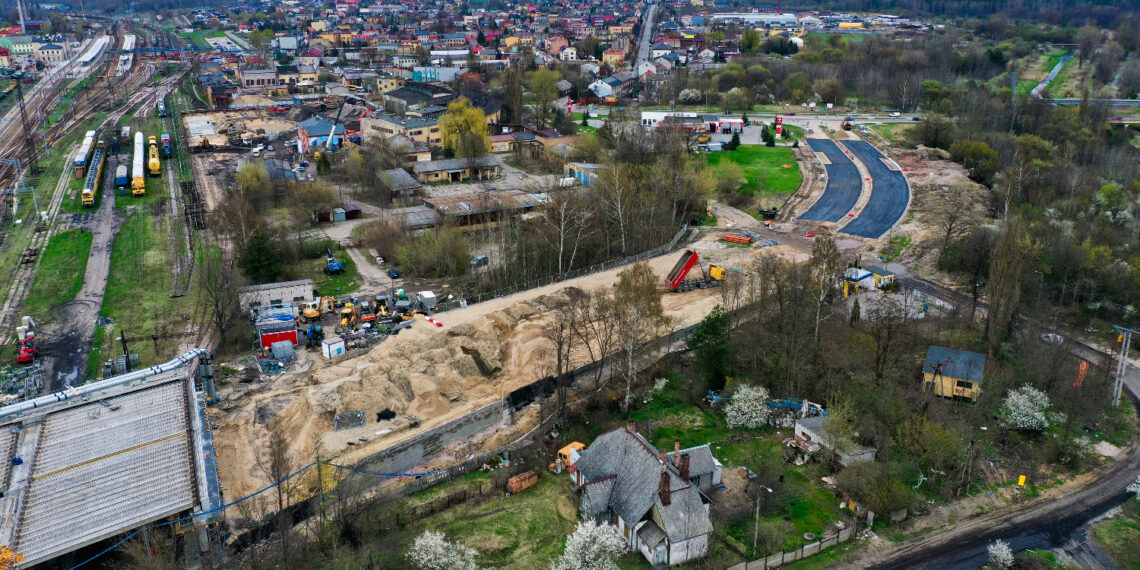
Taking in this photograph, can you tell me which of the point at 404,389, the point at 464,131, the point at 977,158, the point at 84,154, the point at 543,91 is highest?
the point at 543,91

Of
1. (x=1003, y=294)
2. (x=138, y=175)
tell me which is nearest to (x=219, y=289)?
(x=138, y=175)

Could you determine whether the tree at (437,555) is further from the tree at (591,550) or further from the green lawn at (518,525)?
the tree at (591,550)

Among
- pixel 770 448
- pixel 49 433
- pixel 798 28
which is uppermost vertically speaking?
pixel 798 28

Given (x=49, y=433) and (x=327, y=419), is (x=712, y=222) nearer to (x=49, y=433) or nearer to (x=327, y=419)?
(x=327, y=419)

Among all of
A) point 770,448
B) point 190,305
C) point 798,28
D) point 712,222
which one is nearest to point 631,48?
point 798,28

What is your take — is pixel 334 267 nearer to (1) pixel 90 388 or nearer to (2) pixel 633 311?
(1) pixel 90 388

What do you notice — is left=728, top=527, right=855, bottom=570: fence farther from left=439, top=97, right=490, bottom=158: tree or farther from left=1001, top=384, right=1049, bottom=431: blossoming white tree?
left=439, top=97, right=490, bottom=158: tree

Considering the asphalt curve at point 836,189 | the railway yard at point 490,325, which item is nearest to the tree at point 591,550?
the railway yard at point 490,325
